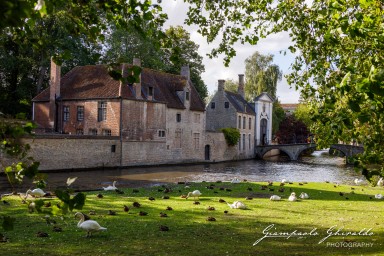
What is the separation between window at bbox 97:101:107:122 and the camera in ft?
129

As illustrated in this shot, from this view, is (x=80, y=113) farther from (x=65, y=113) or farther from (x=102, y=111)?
(x=102, y=111)

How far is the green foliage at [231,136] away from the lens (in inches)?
2151

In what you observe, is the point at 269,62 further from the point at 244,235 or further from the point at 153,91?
the point at 244,235

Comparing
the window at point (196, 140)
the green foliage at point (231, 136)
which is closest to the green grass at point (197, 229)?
the window at point (196, 140)

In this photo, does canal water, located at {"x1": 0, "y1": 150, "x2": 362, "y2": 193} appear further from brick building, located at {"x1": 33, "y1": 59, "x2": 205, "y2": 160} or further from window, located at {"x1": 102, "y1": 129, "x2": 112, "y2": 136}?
brick building, located at {"x1": 33, "y1": 59, "x2": 205, "y2": 160}

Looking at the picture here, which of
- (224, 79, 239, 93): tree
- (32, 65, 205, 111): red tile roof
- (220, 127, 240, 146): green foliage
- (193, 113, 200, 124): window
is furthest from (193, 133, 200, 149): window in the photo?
(224, 79, 239, 93): tree

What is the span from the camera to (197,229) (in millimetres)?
8922

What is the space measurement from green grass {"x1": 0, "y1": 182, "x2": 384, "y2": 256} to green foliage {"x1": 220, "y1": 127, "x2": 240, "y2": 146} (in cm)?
4083

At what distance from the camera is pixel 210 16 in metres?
9.85

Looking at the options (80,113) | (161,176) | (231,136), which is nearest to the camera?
(161,176)

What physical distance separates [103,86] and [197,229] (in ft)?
108

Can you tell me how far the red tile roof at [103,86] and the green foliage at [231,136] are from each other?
10.0m

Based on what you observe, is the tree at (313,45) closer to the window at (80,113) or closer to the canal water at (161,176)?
the canal water at (161,176)

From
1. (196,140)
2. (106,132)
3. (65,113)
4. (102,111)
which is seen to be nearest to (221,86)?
(196,140)
